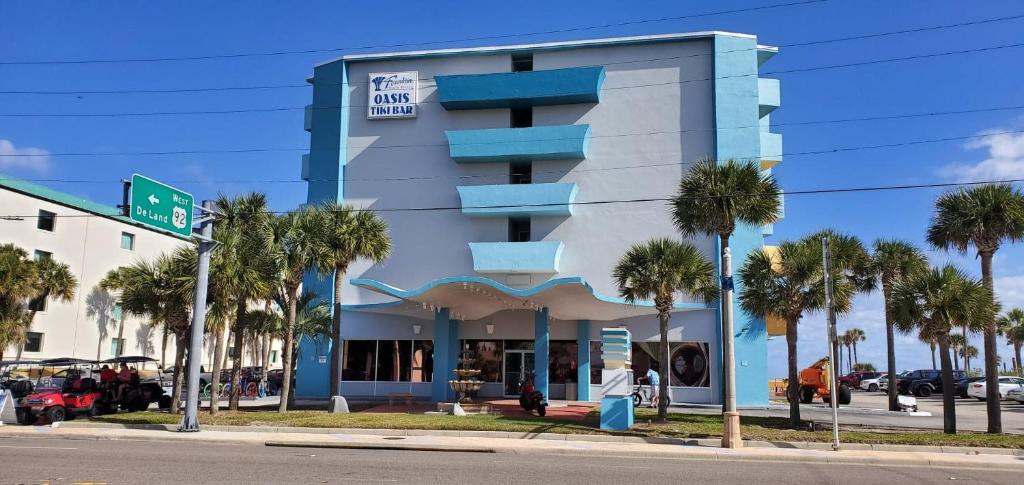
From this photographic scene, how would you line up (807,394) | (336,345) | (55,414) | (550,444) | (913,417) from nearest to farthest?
(550,444)
(55,414)
(336,345)
(913,417)
(807,394)

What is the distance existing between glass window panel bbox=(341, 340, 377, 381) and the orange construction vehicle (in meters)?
20.4

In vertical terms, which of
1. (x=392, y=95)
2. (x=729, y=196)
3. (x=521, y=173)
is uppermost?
(x=392, y=95)

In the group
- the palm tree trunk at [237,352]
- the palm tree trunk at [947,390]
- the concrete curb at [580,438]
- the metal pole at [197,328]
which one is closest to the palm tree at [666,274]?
the concrete curb at [580,438]

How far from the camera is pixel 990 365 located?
20.6 m

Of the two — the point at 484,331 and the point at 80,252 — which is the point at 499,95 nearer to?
the point at 484,331

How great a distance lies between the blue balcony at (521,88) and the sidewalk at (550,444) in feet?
67.1

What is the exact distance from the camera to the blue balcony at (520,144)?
35406mm

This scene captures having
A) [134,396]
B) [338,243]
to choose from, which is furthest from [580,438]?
[134,396]

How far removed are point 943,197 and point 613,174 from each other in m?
16.2

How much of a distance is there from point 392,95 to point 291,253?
614 inches

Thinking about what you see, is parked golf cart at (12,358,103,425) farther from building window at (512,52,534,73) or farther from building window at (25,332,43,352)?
building window at (512,52,534,73)

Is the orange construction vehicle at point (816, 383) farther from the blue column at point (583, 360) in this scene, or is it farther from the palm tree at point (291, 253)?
the palm tree at point (291, 253)

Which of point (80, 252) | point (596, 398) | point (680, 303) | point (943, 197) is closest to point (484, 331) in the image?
point (596, 398)

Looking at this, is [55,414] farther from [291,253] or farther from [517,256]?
[517,256]
